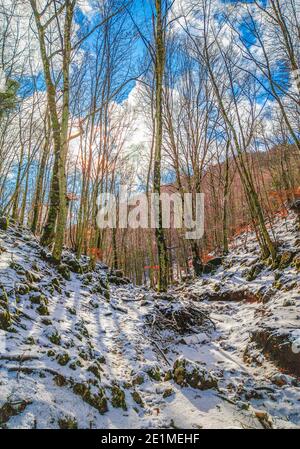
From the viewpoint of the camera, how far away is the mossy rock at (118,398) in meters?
2.92

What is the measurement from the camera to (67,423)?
2303mm

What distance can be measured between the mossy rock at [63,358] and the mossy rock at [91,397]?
34 cm

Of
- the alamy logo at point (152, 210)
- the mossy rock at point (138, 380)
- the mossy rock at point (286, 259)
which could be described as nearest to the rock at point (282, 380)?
the mossy rock at point (138, 380)

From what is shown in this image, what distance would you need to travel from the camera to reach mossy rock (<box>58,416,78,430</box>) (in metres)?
2.27

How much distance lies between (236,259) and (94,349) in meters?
8.52

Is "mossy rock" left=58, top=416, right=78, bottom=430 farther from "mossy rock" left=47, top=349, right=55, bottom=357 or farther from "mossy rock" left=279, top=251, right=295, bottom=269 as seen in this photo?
"mossy rock" left=279, top=251, right=295, bottom=269

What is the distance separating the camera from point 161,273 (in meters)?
7.75

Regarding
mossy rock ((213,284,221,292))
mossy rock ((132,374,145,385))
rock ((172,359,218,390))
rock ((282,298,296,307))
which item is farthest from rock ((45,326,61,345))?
mossy rock ((213,284,221,292))

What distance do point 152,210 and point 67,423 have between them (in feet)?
24.0

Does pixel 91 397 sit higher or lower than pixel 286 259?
lower

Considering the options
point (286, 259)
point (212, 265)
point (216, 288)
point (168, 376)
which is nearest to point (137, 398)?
point (168, 376)

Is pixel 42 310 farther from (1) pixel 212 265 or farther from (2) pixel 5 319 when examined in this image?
(1) pixel 212 265
